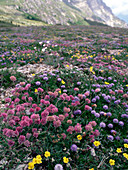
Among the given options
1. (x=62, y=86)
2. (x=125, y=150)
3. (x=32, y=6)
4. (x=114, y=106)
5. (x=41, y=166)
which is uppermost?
(x=32, y=6)

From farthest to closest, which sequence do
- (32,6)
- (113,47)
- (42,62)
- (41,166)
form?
(32,6), (113,47), (42,62), (41,166)

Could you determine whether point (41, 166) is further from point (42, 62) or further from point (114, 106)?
point (42, 62)

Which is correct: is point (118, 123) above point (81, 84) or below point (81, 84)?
below

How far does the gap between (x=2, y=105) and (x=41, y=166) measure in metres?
2.65

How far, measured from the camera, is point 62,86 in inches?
184

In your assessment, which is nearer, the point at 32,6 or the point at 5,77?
the point at 5,77

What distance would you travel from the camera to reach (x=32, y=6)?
189m

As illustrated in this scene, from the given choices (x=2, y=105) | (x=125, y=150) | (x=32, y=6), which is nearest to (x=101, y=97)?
(x=125, y=150)

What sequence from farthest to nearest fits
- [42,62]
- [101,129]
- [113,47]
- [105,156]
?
[113,47] → [42,62] → [101,129] → [105,156]

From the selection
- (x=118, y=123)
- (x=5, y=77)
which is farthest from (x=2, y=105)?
(x=118, y=123)

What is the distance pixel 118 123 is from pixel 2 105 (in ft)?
13.1

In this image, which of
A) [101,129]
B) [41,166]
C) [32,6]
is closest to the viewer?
[41,166]

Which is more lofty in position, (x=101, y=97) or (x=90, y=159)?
(x=101, y=97)

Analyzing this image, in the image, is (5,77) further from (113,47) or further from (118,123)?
(113,47)
